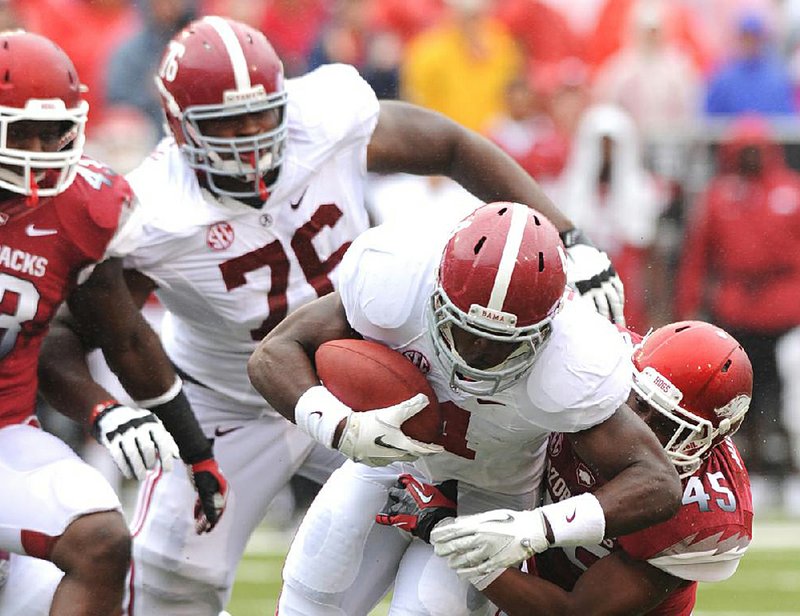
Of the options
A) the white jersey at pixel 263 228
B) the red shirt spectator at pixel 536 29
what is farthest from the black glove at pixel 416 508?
the red shirt spectator at pixel 536 29

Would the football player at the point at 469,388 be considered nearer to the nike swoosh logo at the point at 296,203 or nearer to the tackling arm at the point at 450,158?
the nike swoosh logo at the point at 296,203

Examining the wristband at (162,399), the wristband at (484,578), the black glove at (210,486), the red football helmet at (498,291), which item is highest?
the red football helmet at (498,291)

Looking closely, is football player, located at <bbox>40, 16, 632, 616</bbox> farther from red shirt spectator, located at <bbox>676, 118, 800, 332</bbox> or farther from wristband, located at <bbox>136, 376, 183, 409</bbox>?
red shirt spectator, located at <bbox>676, 118, 800, 332</bbox>

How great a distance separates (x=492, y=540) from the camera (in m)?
3.46

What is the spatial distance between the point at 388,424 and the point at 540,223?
21.0 inches

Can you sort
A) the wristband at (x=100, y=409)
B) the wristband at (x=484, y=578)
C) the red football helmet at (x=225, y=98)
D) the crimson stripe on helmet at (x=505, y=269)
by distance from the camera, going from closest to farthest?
the crimson stripe on helmet at (x=505, y=269), the wristband at (x=484, y=578), the wristband at (x=100, y=409), the red football helmet at (x=225, y=98)

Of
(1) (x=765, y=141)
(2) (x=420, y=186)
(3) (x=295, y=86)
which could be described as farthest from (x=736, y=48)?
(3) (x=295, y=86)

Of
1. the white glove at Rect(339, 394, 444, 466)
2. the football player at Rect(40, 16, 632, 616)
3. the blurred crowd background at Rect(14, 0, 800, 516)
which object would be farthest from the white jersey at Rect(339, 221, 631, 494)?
the blurred crowd background at Rect(14, 0, 800, 516)

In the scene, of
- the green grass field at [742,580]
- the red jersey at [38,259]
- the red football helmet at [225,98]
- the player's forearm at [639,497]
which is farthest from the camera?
the green grass field at [742,580]

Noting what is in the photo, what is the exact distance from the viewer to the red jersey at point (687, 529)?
367 cm

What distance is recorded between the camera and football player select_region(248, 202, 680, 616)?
3391 mm

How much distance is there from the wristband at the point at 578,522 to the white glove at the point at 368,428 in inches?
11.9

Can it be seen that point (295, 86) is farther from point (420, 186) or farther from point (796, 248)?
point (796, 248)

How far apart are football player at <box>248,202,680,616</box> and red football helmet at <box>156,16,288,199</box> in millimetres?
668
